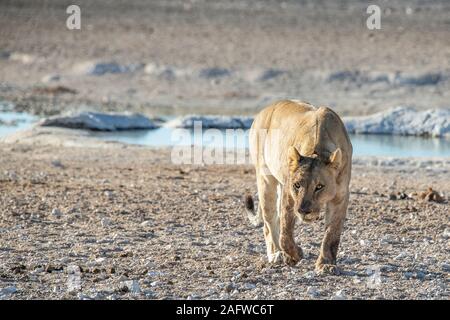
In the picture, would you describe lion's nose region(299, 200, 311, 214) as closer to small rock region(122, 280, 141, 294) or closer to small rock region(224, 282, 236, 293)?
small rock region(224, 282, 236, 293)

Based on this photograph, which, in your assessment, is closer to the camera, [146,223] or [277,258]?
[277,258]

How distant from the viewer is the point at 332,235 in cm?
871

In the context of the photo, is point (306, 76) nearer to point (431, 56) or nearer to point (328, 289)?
point (431, 56)

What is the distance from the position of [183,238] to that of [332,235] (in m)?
1.97

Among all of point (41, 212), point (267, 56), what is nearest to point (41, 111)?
point (267, 56)

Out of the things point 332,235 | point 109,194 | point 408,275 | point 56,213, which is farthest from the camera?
point 109,194

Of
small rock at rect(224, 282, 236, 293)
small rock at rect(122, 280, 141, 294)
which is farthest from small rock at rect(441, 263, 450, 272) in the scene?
small rock at rect(122, 280, 141, 294)

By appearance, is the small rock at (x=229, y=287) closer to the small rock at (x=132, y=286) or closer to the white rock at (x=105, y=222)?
the small rock at (x=132, y=286)

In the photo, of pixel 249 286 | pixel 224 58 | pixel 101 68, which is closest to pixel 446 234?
pixel 249 286

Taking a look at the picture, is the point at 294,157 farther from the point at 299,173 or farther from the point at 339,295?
the point at 339,295

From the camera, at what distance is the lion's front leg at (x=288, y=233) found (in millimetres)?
8633

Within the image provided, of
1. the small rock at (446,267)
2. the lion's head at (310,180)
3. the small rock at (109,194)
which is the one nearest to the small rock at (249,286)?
the lion's head at (310,180)

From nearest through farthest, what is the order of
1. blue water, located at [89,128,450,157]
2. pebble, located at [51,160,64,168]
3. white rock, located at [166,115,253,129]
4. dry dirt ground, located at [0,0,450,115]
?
pebble, located at [51,160,64,168], blue water, located at [89,128,450,157], white rock, located at [166,115,253,129], dry dirt ground, located at [0,0,450,115]

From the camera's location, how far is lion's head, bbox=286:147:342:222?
8.11 meters
